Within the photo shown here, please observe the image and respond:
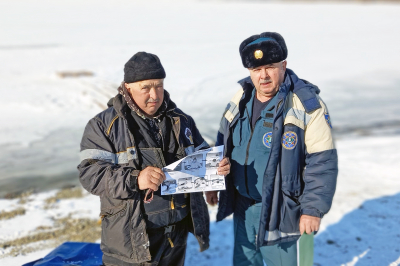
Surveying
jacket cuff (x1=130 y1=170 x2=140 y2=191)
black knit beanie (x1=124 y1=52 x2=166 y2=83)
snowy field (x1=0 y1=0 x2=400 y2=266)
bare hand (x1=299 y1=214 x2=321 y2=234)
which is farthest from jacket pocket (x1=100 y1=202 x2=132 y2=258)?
snowy field (x1=0 y1=0 x2=400 y2=266)

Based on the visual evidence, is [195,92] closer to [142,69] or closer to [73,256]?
[73,256]

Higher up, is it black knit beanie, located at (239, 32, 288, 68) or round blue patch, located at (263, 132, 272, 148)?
black knit beanie, located at (239, 32, 288, 68)

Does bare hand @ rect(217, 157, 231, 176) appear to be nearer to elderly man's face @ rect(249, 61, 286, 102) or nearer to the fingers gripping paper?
elderly man's face @ rect(249, 61, 286, 102)

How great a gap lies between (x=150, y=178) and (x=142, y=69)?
2.17 ft

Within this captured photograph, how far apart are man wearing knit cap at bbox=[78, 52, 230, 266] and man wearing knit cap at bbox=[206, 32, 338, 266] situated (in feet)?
1.16

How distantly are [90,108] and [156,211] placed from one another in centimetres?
559

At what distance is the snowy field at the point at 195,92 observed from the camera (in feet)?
14.1

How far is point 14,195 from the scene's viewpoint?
477 centimetres

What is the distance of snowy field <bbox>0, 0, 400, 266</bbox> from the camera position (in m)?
4.31

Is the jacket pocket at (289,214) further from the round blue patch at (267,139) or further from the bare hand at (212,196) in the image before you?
the bare hand at (212,196)

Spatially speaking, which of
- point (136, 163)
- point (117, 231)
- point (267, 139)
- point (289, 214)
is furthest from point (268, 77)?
point (117, 231)

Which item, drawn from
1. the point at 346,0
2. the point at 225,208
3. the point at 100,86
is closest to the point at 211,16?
the point at 100,86

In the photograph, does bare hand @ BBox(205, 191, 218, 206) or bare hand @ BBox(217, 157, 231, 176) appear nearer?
bare hand @ BBox(217, 157, 231, 176)

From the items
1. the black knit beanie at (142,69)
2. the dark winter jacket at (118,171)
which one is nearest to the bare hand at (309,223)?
the dark winter jacket at (118,171)
